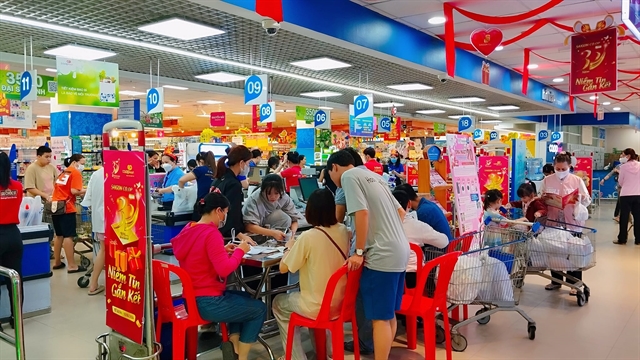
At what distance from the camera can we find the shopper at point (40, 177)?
7.09 metres

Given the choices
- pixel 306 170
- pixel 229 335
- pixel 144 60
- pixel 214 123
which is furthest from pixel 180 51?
pixel 214 123

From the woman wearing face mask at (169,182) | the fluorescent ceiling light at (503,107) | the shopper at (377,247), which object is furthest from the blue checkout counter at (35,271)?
the fluorescent ceiling light at (503,107)

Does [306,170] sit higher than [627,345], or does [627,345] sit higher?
[306,170]

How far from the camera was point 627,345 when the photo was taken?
423cm

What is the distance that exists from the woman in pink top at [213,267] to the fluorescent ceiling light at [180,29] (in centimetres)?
354

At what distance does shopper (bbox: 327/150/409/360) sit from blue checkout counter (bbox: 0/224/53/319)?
342 cm

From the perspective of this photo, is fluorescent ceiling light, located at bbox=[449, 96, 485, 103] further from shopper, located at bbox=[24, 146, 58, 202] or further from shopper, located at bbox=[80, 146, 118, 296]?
shopper, located at bbox=[80, 146, 118, 296]

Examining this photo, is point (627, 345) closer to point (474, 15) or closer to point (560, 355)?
point (560, 355)

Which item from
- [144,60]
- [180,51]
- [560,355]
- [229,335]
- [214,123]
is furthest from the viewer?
[214,123]

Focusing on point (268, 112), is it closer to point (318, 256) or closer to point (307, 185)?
point (307, 185)

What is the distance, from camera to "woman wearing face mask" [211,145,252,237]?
4.25 meters

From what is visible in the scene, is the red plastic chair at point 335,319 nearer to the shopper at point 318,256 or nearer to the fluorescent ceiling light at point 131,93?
the shopper at point 318,256

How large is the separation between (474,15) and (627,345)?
3940mm

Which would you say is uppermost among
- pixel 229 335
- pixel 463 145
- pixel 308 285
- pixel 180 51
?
pixel 180 51
